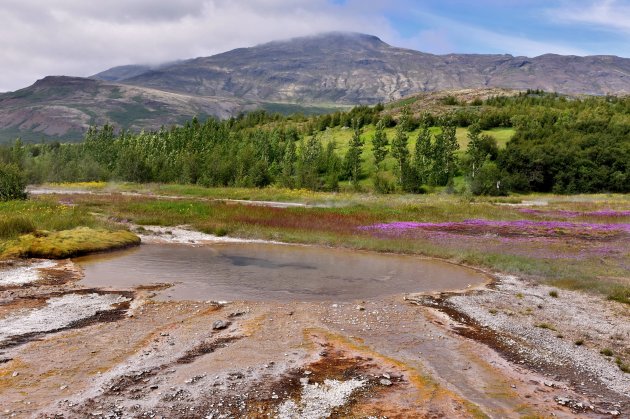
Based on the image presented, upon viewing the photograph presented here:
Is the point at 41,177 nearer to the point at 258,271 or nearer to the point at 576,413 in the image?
the point at 258,271

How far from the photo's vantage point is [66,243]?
91.9ft

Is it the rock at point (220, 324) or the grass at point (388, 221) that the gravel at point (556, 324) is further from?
the rock at point (220, 324)

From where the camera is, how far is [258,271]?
25.2 m

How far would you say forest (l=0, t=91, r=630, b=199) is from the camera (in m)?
82.4

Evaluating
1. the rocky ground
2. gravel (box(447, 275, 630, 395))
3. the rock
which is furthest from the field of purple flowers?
the rock

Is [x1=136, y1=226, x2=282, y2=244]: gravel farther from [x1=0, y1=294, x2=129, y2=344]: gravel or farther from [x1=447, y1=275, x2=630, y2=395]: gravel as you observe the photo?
[x1=447, y1=275, x2=630, y2=395]: gravel

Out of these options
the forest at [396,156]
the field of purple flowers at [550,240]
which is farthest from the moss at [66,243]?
the forest at [396,156]

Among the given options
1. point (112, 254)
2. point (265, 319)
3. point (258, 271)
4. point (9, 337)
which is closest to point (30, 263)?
point (112, 254)

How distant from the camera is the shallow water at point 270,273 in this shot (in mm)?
20856

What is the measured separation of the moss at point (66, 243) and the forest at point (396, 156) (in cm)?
2483

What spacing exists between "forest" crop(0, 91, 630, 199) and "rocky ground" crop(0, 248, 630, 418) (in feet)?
139

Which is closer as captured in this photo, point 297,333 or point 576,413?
point 576,413

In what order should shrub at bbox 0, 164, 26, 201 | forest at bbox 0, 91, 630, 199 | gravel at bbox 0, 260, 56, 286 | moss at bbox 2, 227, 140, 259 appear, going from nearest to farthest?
gravel at bbox 0, 260, 56, 286 → moss at bbox 2, 227, 140, 259 → shrub at bbox 0, 164, 26, 201 → forest at bbox 0, 91, 630, 199

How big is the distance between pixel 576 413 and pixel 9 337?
13681 millimetres
